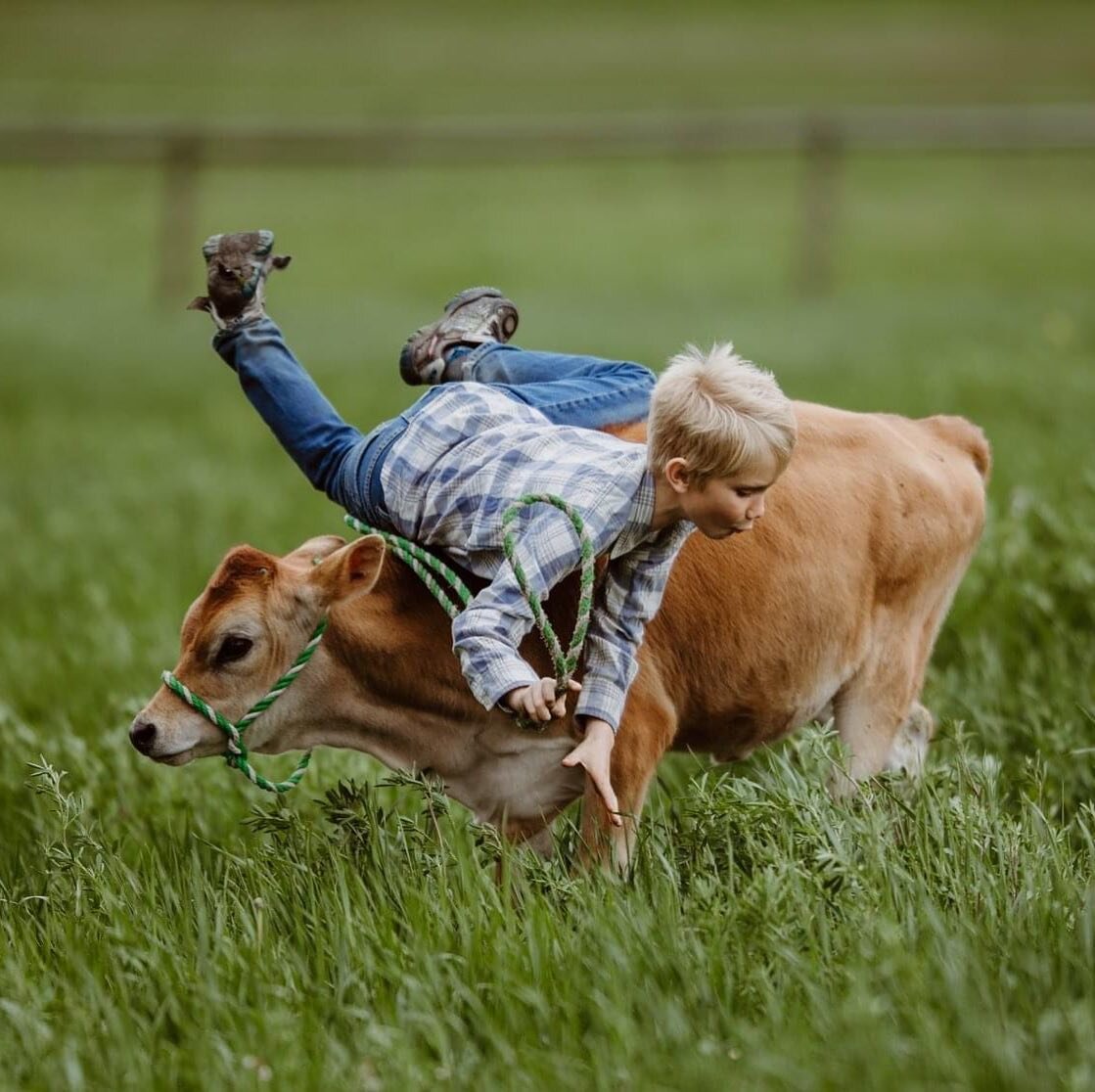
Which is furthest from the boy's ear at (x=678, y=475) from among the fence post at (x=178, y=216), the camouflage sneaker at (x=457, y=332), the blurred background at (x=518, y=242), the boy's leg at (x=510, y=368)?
the fence post at (x=178, y=216)

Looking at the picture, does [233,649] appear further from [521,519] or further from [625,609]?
[625,609]

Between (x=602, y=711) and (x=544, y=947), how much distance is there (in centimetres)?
60

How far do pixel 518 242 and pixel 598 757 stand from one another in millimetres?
22649

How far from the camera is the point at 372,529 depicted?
433 centimetres

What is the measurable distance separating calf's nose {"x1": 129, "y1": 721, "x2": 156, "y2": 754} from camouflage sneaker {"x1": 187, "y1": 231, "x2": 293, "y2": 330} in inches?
39.4

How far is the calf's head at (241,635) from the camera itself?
13.4 ft

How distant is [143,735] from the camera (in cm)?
409

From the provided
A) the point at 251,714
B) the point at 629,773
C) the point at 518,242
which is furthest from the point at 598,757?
the point at 518,242

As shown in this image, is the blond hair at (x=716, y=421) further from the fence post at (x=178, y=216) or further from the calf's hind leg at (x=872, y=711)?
the fence post at (x=178, y=216)

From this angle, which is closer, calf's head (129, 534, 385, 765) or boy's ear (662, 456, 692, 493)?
boy's ear (662, 456, 692, 493)

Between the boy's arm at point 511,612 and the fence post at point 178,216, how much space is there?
15.2 m

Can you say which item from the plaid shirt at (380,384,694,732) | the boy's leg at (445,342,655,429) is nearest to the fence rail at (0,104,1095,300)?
the boy's leg at (445,342,655,429)

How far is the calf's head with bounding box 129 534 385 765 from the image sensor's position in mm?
4094

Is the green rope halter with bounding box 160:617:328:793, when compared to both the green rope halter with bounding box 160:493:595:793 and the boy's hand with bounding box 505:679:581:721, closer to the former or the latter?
the green rope halter with bounding box 160:493:595:793
